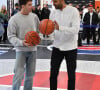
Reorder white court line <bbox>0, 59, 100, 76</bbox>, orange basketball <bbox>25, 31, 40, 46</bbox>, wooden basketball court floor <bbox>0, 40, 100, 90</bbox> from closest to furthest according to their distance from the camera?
orange basketball <bbox>25, 31, 40, 46</bbox> < wooden basketball court floor <bbox>0, 40, 100, 90</bbox> < white court line <bbox>0, 59, 100, 76</bbox>

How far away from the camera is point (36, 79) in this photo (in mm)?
6746

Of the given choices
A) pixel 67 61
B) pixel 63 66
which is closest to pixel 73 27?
pixel 67 61

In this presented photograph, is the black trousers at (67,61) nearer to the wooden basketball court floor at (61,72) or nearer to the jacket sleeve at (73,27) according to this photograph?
the jacket sleeve at (73,27)

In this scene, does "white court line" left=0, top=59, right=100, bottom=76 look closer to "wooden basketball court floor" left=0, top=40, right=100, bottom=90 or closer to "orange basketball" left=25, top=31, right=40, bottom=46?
"wooden basketball court floor" left=0, top=40, right=100, bottom=90

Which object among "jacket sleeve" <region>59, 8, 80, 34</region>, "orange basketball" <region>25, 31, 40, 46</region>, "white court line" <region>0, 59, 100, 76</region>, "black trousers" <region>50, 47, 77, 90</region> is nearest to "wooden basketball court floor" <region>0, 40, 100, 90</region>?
→ "white court line" <region>0, 59, 100, 76</region>

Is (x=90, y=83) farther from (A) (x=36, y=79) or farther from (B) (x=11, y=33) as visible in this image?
(B) (x=11, y=33)

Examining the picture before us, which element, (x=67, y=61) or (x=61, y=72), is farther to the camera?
(x=61, y=72)

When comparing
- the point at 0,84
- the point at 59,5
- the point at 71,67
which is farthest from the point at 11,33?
the point at 0,84

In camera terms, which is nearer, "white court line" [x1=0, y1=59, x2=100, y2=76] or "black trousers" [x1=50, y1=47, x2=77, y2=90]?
"black trousers" [x1=50, y1=47, x2=77, y2=90]

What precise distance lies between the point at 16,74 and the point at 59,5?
1435 millimetres

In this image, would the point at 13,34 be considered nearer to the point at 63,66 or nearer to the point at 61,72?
the point at 61,72

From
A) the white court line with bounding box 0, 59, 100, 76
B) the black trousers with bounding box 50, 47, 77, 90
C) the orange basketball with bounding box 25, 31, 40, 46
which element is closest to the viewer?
the orange basketball with bounding box 25, 31, 40, 46

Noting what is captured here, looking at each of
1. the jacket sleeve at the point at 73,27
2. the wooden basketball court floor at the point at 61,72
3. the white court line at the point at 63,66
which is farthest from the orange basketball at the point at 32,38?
the white court line at the point at 63,66

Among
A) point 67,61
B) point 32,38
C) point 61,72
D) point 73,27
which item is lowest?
point 61,72
